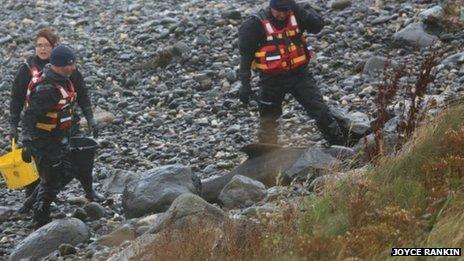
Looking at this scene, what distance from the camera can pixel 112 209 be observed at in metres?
9.32

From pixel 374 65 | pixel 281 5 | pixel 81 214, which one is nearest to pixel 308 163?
pixel 281 5

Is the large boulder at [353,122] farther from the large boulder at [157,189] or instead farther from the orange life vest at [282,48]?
the large boulder at [157,189]

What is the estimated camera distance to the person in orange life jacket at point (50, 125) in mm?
8445

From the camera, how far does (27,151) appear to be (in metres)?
8.74

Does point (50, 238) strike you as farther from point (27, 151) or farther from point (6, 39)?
point (6, 39)

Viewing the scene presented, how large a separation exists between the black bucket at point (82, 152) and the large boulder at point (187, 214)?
2297 mm

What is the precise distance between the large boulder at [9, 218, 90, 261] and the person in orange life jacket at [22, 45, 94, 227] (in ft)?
2.09

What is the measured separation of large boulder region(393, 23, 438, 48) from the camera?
12445 millimetres

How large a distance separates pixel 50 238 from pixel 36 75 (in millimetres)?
1680

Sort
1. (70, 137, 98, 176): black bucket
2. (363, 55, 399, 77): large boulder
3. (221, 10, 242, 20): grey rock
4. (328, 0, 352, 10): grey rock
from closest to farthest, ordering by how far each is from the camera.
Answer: (70, 137, 98, 176): black bucket → (363, 55, 399, 77): large boulder → (328, 0, 352, 10): grey rock → (221, 10, 242, 20): grey rock

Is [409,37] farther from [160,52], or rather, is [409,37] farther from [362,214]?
[362,214]

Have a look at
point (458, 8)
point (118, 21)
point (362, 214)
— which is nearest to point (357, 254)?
point (362, 214)

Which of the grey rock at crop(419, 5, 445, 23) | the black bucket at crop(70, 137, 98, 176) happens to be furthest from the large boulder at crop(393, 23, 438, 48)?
the black bucket at crop(70, 137, 98, 176)

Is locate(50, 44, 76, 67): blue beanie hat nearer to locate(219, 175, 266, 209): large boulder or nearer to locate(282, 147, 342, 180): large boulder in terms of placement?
locate(219, 175, 266, 209): large boulder
